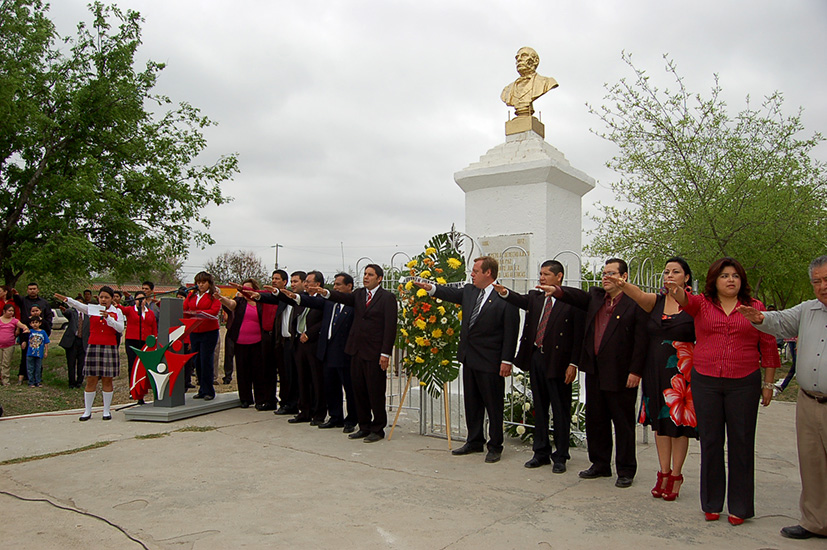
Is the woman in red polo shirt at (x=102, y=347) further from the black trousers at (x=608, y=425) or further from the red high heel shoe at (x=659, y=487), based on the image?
the red high heel shoe at (x=659, y=487)

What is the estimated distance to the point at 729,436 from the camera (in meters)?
3.96

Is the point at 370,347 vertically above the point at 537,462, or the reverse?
the point at 370,347

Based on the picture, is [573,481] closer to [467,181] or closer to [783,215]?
[467,181]

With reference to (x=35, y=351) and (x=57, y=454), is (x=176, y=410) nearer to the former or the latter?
(x=57, y=454)

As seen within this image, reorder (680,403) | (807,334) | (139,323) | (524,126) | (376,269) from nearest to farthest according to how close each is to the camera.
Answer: (807,334)
(680,403)
(376,269)
(524,126)
(139,323)

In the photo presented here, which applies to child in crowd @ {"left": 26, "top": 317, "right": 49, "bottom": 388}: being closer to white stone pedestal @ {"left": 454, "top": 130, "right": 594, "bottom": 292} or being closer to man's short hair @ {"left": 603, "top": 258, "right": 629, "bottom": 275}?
white stone pedestal @ {"left": 454, "top": 130, "right": 594, "bottom": 292}

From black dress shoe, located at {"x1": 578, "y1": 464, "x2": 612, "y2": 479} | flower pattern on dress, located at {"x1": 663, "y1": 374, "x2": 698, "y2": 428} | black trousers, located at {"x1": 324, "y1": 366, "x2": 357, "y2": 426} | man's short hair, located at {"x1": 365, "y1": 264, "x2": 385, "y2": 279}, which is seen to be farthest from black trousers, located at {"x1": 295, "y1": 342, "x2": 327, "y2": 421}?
flower pattern on dress, located at {"x1": 663, "y1": 374, "x2": 698, "y2": 428}

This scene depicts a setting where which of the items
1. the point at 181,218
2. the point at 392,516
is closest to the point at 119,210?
the point at 181,218

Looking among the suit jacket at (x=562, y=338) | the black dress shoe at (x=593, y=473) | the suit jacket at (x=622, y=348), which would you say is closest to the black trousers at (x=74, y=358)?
the suit jacket at (x=562, y=338)

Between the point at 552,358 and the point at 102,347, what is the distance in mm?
5562

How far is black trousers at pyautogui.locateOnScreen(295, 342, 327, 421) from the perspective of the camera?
7.27m

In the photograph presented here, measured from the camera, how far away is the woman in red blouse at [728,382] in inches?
153

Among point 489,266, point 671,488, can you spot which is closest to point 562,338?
point 489,266

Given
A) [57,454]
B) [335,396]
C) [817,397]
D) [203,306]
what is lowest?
[57,454]
